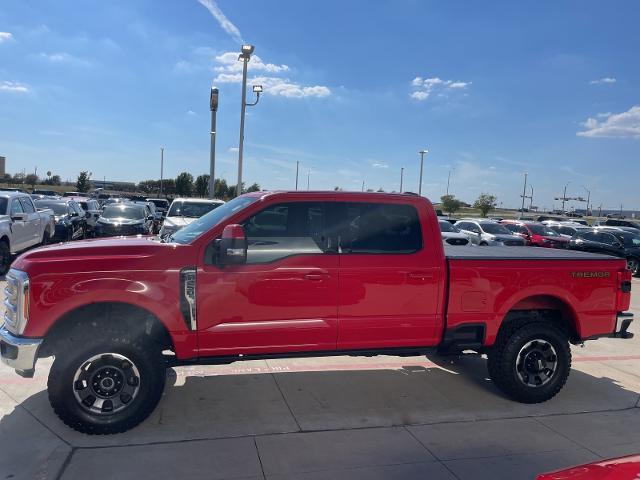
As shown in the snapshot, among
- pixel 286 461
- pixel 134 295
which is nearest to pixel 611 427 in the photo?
pixel 286 461

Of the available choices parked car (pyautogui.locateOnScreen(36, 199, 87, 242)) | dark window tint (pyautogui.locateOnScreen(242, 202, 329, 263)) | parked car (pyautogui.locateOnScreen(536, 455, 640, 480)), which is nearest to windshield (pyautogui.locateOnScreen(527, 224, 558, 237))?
parked car (pyautogui.locateOnScreen(36, 199, 87, 242))

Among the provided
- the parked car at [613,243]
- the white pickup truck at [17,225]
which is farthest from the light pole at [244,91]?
the parked car at [613,243]

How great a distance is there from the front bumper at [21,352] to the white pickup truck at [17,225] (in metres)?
8.09

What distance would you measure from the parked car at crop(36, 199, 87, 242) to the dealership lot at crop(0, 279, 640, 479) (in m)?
12.3

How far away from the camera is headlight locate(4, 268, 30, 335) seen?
4051 millimetres

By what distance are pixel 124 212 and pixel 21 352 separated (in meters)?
14.4

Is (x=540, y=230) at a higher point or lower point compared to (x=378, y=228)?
lower

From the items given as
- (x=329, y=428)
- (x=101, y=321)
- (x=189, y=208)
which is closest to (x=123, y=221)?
(x=189, y=208)

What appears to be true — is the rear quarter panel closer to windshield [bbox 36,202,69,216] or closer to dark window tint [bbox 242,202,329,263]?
dark window tint [bbox 242,202,329,263]

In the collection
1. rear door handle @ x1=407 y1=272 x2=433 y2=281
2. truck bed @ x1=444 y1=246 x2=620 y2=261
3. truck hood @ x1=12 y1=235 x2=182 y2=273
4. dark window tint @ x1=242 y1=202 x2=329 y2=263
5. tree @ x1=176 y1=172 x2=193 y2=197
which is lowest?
rear door handle @ x1=407 y1=272 x2=433 y2=281

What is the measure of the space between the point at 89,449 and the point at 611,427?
4.44 meters

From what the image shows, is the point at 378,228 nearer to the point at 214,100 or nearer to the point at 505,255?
the point at 505,255

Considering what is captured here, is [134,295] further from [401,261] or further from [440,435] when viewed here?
[440,435]

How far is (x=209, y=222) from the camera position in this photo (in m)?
4.78
